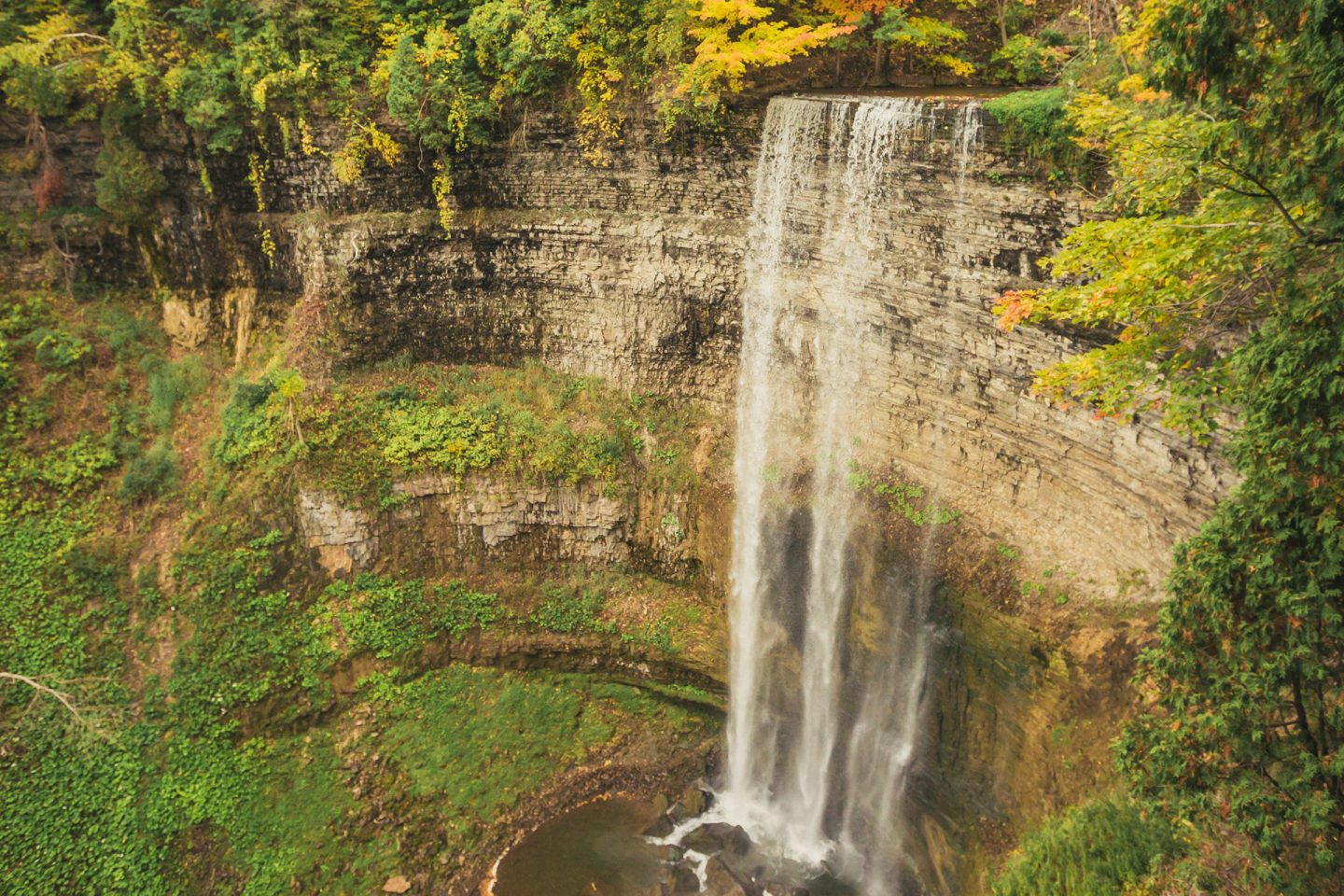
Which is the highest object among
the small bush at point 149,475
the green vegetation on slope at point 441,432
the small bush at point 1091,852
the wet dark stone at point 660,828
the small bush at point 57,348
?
the small bush at point 57,348

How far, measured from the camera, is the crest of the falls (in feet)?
43.8

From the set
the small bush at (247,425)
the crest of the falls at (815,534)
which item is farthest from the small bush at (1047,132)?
the small bush at (247,425)

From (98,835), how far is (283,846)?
3.04 metres

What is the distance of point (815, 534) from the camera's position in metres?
15.2

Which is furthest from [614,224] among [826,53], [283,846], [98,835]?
[98,835]

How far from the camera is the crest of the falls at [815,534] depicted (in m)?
13.4

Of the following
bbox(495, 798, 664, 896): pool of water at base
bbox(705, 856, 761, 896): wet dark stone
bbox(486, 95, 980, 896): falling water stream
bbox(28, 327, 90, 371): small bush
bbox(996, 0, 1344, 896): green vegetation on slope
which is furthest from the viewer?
bbox(28, 327, 90, 371): small bush

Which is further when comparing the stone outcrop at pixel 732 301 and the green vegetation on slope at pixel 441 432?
the green vegetation on slope at pixel 441 432

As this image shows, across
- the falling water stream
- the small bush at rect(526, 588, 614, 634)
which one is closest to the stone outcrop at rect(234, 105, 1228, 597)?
the falling water stream

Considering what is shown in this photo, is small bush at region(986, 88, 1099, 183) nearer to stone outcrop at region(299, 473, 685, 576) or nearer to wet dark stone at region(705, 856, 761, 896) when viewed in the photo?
stone outcrop at region(299, 473, 685, 576)

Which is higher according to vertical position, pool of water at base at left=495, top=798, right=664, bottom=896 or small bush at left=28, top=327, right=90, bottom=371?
small bush at left=28, top=327, right=90, bottom=371

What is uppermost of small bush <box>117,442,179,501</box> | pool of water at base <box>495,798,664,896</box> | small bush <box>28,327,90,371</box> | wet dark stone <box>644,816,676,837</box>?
small bush <box>28,327,90,371</box>

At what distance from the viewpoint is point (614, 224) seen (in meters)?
16.5

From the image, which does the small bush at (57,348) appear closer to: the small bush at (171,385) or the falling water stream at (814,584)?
the small bush at (171,385)
